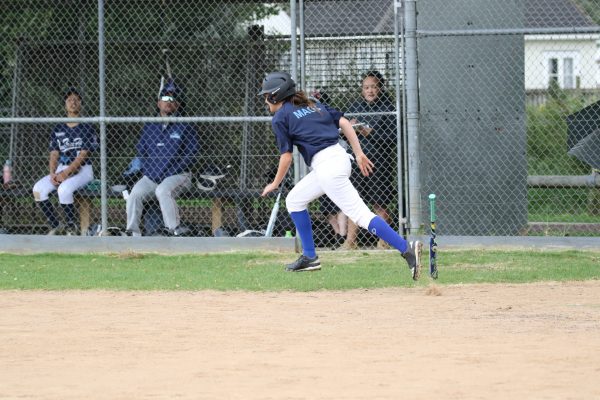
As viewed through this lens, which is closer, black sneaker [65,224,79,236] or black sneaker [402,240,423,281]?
black sneaker [402,240,423,281]

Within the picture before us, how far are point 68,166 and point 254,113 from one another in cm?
232

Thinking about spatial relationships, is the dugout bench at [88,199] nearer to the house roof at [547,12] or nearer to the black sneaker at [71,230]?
the black sneaker at [71,230]

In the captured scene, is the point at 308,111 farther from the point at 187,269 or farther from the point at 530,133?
the point at 530,133

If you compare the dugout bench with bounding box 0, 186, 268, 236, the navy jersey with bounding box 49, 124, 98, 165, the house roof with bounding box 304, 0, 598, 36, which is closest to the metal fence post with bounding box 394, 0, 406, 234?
the dugout bench with bounding box 0, 186, 268, 236

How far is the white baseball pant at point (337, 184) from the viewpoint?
390 inches

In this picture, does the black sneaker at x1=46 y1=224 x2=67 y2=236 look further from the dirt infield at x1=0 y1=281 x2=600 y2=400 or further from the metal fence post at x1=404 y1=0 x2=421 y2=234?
the metal fence post at x1=404 y1=0 x2=421 y2=234

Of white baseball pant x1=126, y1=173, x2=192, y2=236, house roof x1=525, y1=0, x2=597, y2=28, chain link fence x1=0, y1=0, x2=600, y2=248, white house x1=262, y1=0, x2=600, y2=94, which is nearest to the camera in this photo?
chain link fence x1=0, y1=0, x2=600, y2=248

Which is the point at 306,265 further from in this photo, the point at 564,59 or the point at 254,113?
the point at 564,59

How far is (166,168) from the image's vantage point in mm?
12969

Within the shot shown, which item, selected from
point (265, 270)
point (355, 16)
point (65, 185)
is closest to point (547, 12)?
point (355, 16)

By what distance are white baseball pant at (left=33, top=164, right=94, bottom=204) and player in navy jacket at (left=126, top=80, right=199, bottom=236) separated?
76 cm

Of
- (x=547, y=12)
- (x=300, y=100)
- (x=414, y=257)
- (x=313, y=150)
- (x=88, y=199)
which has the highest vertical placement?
(x=547, y=12)

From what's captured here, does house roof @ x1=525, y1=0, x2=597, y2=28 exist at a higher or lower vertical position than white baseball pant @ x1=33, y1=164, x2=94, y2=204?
higher

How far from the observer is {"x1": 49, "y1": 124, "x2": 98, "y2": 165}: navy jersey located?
13.5 metres
